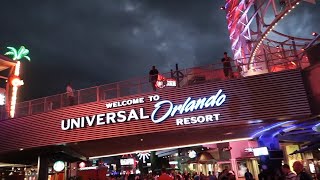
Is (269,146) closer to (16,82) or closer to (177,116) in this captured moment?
(177,116)

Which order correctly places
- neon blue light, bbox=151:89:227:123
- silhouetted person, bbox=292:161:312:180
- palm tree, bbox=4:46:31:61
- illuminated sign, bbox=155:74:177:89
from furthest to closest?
palm tree, bbox=4:46:31:61 → illuminated sign, bbox=155:74:177:89 → neon blue light, bbox=151:89:227:123 → silhouetted person, bbox=292:161:312:180

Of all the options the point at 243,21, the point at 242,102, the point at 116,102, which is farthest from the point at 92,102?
the point at 243,21

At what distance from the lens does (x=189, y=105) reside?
1755cm

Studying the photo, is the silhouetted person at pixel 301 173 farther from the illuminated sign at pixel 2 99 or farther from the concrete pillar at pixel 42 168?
the illuminated sign at pixel 2 99

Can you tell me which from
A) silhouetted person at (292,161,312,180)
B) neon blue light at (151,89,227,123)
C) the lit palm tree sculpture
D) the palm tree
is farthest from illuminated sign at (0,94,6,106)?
silhouetted person at (292,161,312,180)

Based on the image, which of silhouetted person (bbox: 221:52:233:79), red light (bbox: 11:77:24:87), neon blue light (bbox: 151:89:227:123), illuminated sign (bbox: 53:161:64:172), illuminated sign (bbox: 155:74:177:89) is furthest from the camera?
red light (bbox: 11:77:24:87)

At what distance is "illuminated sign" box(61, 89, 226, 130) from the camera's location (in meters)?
17.2

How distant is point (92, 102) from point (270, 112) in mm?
10010

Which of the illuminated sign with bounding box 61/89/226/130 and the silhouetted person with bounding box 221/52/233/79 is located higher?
the silhouetted person with bounding box 221/52/233/79

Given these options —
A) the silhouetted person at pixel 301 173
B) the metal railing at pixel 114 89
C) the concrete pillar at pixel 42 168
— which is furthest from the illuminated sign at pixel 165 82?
the silhouetted person at pixel 301 173

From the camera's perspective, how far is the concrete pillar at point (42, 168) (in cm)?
2106

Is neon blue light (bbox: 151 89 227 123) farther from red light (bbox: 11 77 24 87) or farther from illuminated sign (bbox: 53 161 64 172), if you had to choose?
red light (bbox: 11 77 24 87)

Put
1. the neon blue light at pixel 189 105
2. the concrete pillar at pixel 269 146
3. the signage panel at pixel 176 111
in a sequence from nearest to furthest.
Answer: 1. the signage panel at pixel 176 111
2. the neon blue light at pixel 189 105
3. the concrete pillar at pixel 269 146

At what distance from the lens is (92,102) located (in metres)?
19.7
